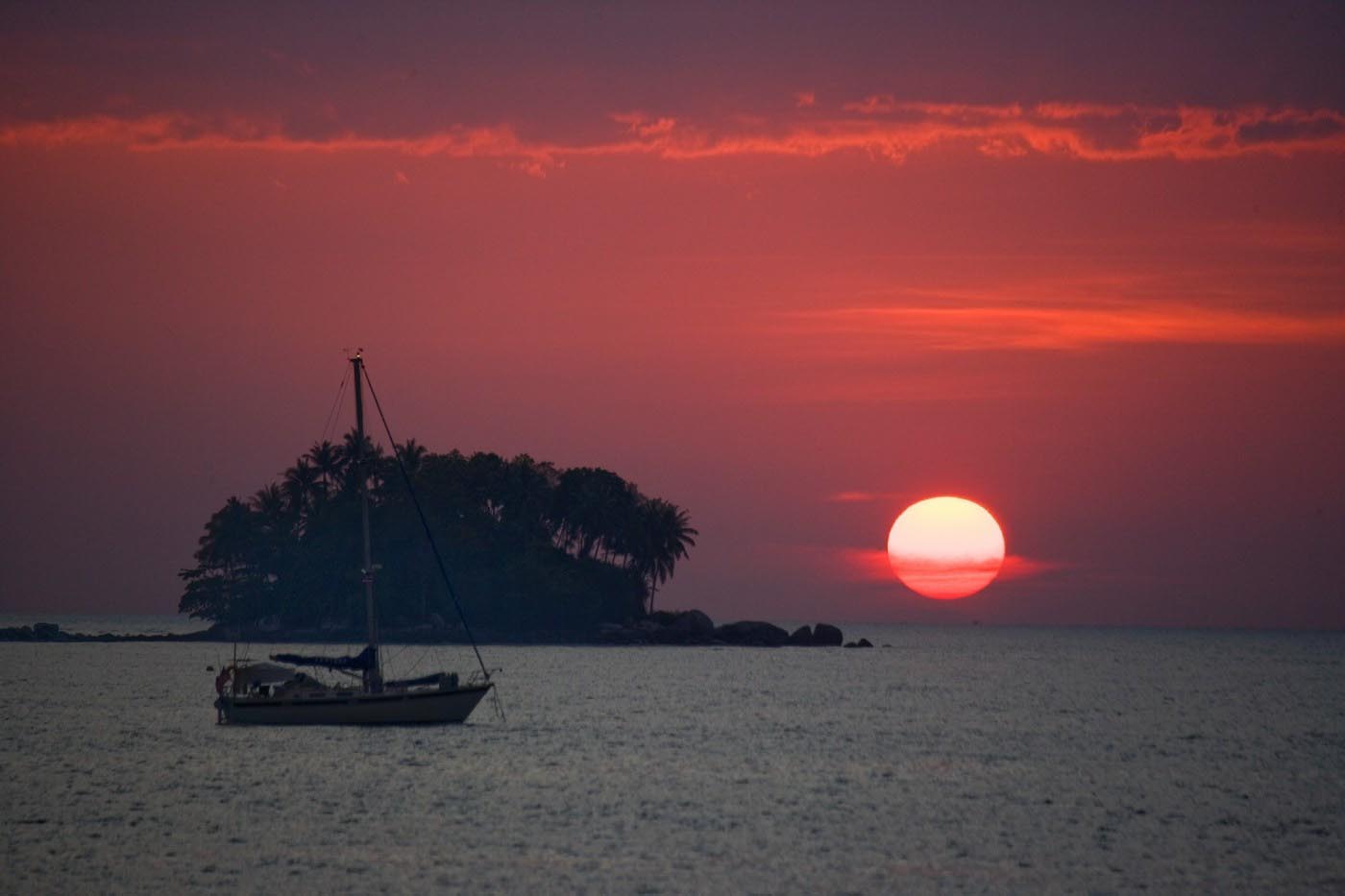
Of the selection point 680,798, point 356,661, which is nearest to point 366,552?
point 356,661

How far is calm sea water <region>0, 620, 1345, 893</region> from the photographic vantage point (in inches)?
1569

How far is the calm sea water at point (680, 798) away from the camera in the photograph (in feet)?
131

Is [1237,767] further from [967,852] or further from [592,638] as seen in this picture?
[592,638]

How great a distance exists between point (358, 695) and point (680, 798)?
2432cm

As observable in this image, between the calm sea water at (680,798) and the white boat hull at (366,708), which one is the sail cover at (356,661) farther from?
the calm sea water at (680,798)

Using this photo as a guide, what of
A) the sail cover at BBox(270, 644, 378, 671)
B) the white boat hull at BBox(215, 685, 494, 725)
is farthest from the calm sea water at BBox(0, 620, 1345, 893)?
the sail cover at BBox(270, 644, 378, 671)

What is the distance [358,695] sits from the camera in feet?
241

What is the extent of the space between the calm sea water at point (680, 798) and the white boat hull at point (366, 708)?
3.91 ft

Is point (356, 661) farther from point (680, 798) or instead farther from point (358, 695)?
A: point (680, 798)

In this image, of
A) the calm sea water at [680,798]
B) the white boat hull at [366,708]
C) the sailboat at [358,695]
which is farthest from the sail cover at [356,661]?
the calm sea water at [680,798]

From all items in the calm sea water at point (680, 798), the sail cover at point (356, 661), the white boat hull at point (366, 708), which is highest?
the sail cover at point (356, 661)

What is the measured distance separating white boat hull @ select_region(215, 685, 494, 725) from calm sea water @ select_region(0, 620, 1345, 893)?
1.19 m

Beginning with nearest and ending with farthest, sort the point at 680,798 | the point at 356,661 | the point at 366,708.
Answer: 1. the point at 680,798
2. the point at 356,661
3. the point at 366,708

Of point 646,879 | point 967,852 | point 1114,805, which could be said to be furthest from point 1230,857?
point 646,879
